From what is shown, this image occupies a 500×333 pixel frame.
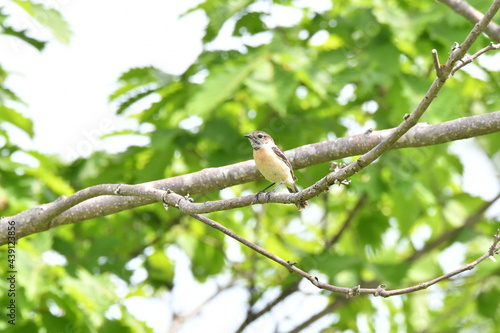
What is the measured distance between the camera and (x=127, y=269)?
707cm

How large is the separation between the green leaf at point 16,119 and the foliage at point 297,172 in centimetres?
1

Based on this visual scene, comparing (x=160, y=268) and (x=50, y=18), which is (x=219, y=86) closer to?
(x=50, y=18)

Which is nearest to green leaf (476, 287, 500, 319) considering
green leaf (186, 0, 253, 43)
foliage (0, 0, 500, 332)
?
foliage (0, 0, 500, 332)

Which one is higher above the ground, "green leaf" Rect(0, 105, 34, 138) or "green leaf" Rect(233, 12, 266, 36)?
"green leaf" Rect(233, 12, 266, 36)

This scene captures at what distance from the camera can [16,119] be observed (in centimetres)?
669

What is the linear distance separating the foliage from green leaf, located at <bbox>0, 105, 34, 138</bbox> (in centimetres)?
1

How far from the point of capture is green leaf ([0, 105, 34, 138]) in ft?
21.8

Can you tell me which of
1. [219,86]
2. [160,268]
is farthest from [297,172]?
[160,268]

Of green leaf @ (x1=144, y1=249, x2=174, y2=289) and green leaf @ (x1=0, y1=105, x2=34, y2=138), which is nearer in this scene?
green leaf @ (x1=0, y1=105, x2=34, y2=138)

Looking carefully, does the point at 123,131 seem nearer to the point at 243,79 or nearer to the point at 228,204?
the point at 243,79

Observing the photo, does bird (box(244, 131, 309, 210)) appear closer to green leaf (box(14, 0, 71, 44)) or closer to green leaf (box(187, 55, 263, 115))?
green leaf (box(187, 55, 263, 115))

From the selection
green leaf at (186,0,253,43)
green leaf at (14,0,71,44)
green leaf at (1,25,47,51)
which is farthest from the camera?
green leaf at (1,25,47,51)

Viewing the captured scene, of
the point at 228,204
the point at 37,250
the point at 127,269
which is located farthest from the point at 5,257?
the point at 228,204

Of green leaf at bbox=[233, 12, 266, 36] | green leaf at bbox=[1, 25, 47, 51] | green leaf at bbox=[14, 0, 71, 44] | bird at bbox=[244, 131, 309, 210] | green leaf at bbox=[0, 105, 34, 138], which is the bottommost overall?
green leaf at bbox=[0, 105, 34, 138]
